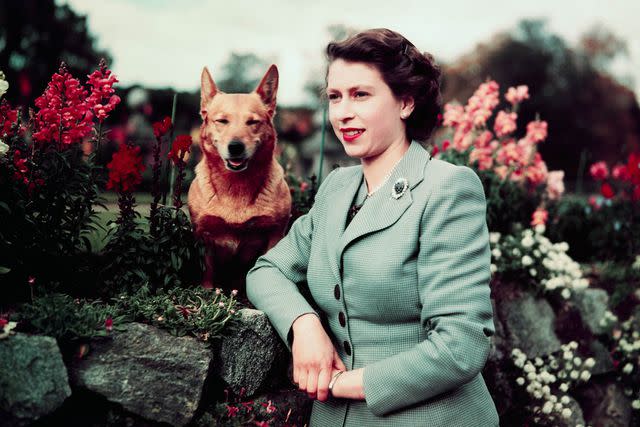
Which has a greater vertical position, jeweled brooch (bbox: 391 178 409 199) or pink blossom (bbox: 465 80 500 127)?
pink blossom (bbox: 465 80 500 127)

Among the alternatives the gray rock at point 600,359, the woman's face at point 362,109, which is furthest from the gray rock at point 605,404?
the woman's face at point 362,109

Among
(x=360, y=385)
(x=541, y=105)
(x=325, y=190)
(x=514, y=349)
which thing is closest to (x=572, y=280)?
(x=514, y=349)

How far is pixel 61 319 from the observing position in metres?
2.37

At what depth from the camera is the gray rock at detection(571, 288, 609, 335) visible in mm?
5305

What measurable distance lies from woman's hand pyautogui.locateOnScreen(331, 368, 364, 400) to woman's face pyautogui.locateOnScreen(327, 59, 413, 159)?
0.88 meters

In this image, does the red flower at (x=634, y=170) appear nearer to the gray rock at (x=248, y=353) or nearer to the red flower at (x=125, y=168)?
the gray rock at (x=248, y=353)

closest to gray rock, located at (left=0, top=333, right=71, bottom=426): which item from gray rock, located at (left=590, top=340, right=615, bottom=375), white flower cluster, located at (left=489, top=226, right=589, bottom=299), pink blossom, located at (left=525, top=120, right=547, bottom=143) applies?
white flower cluster, located at (left=489, top=226, right=589, bottom=299)

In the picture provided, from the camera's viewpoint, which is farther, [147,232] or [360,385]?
[147,232]

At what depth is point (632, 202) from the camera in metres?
6.41

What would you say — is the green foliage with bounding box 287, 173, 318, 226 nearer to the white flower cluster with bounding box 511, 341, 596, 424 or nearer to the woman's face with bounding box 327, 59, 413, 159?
the woman's face with bounding box 327, 59, 413, 159

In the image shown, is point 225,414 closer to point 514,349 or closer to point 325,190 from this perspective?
point 325,190

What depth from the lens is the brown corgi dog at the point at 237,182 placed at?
2922mm

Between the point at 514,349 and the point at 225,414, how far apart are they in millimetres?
2675

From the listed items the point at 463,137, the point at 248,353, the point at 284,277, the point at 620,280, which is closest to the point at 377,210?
the point at 284,277
